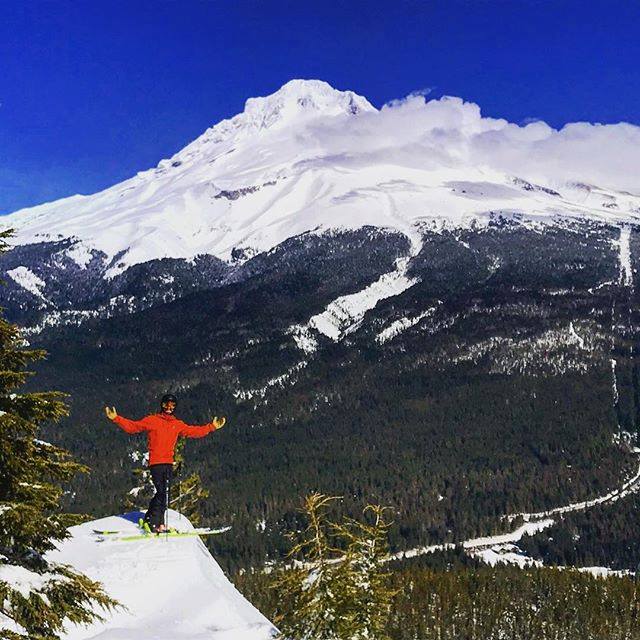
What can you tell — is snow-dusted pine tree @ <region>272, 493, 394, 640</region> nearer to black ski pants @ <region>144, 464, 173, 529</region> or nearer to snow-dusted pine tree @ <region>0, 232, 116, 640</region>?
snow-dusted pine tree @ <region>0, 232, 116, 640</region>

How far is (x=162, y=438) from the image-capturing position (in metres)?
17.9

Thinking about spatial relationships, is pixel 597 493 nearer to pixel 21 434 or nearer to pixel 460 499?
pixel 460 499

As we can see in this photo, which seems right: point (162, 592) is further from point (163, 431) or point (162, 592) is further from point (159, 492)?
point (163, 431)

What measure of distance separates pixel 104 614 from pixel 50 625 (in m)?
4.39

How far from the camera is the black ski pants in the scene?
18281 mm

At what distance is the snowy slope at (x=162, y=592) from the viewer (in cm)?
1392

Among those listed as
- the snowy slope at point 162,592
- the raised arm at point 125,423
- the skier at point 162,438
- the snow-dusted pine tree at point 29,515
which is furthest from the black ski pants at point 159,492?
the snow-dusted pine tree at point 29,515

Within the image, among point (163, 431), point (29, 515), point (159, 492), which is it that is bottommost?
point (159, 492)

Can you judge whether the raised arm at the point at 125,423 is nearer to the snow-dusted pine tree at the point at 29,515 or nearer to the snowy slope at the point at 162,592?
the snowy slope at the point at 162,592

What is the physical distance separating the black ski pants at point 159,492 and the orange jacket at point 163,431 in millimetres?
170

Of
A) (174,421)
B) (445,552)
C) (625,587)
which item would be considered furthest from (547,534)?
(174,421)

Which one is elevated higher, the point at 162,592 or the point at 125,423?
the point at 125,423

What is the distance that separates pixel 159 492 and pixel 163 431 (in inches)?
77.0

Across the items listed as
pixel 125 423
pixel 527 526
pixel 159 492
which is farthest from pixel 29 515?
pixel 527 526
